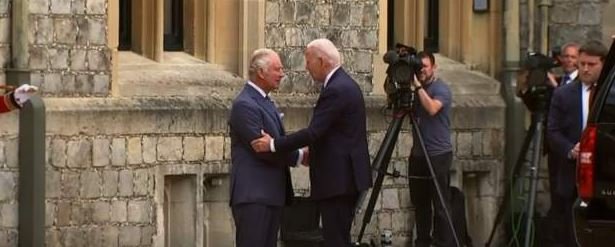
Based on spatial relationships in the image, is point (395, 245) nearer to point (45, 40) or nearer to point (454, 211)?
point (454, 211)

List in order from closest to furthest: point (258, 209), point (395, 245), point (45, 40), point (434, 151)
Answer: point (258, 209) → point (45, 40) → point (434, 151) → point (395, 245)

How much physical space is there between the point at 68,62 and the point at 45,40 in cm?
23

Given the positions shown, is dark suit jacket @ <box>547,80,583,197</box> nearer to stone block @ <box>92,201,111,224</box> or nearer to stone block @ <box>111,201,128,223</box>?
stone block @ <box>111,201,128,223</box>

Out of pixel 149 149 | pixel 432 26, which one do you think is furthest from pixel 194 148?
pixel 432 26

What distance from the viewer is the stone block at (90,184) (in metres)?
12.3

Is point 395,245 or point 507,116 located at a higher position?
point 507,116

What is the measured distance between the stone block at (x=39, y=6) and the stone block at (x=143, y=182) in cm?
137

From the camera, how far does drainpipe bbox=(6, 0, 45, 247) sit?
11914 mm

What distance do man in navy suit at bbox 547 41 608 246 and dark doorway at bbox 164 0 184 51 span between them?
3.04 m

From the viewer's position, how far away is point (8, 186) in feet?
39.3

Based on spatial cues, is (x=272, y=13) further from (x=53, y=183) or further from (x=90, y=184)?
(x=53, y=183)

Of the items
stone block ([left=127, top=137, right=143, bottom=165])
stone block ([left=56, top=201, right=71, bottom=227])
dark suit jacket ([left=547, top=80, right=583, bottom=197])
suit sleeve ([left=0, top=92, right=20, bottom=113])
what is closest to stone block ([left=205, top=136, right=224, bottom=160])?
stone block ([left=127, top=137, right=143, bottom=165])

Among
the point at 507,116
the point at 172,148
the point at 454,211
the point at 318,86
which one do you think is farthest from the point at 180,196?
the point at 507,116

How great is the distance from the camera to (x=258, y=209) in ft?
33.1
